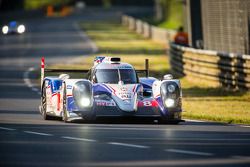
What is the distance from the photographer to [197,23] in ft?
155

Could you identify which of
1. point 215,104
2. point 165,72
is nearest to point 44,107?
point 215,104

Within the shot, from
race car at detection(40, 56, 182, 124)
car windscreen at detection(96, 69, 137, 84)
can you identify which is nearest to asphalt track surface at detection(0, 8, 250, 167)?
race car at detection(40, 56, 182, 124)

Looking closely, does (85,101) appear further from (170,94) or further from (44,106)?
(44,106)

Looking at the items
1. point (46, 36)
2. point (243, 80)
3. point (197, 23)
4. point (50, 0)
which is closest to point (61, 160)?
point (243, 80)

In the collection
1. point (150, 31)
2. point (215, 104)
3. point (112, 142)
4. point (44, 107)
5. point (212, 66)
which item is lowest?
point (112, 142)

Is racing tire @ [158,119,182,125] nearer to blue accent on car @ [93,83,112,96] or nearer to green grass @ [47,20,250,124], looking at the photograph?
blue accent on car @ [93,83,112,96]

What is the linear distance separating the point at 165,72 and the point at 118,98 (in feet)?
77.8

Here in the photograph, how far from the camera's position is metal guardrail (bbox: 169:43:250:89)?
2970 centimetres

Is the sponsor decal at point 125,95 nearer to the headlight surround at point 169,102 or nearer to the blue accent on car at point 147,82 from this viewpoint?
the headlight surround at point 169,102

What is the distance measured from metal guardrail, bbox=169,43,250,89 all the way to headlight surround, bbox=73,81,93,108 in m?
9.98

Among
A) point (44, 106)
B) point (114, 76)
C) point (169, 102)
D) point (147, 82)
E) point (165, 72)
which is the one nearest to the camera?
point (169, 102)

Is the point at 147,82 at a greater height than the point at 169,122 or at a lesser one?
greater

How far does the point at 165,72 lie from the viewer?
1710 inches

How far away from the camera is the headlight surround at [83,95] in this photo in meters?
19.7
